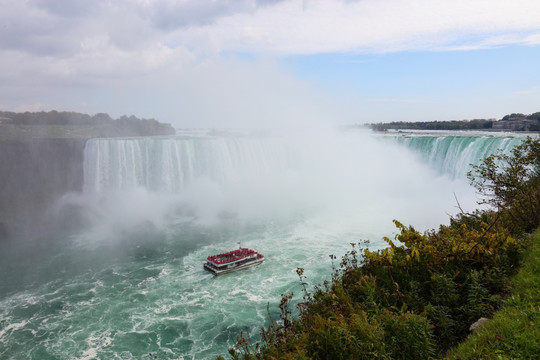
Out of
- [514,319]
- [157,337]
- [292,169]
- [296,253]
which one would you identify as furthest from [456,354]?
[292,169]

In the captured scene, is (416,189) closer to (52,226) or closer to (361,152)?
(361,152)

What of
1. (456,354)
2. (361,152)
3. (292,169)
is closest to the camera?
(456,354)

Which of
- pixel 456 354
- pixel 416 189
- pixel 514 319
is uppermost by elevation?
pixel 514 319

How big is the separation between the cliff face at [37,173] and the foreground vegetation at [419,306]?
2760cm

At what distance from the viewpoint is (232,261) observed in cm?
1523

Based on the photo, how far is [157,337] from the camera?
10609mm

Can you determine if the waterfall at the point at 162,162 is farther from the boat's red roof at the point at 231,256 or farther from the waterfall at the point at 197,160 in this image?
the boat's red roof at the point at 231,256

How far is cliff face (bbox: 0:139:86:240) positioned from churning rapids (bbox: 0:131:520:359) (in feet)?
5.71

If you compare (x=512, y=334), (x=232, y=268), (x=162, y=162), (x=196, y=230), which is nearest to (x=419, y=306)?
(x=512, y=334)

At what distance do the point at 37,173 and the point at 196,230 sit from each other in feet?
55.6

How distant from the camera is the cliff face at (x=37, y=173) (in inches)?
1059

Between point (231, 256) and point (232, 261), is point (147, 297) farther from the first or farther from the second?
point (231, 256)

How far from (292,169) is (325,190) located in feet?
15.5

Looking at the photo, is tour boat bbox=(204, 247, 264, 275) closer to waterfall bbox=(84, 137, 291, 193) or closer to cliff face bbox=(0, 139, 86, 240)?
waterfall bbox=(84, 137, 291, 193)
